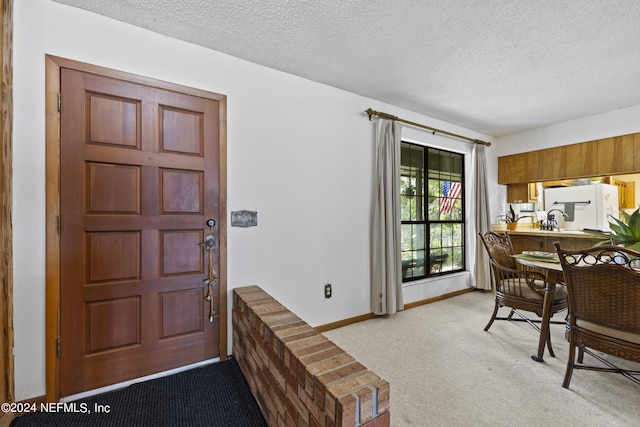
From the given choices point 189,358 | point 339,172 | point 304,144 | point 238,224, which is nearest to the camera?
point 189,358

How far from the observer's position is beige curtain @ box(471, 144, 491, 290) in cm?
384

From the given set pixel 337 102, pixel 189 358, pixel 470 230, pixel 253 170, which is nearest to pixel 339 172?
pixel 337 102

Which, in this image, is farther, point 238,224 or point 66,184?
point 238,224

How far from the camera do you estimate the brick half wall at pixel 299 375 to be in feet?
2.93

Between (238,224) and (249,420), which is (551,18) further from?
(249,420)

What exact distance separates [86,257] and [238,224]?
0.98m

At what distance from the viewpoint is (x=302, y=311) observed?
8.08ft

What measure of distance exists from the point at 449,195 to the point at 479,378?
2.64m

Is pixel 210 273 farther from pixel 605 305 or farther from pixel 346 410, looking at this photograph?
pixel 605 305

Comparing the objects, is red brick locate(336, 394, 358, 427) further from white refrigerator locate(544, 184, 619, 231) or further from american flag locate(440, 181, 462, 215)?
white refrigerator locate(544, 184, 619, 231)

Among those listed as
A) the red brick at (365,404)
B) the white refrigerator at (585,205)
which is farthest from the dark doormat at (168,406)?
the white refrigerator at (585,205)

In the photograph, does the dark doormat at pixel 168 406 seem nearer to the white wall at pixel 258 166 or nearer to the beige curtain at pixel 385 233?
the white wall at pixel 258 166

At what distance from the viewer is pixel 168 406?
1.56m

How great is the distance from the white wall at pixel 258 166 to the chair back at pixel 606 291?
166 centimetres
